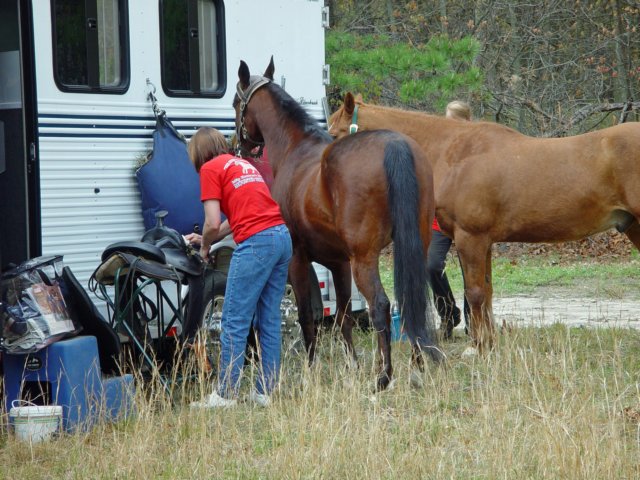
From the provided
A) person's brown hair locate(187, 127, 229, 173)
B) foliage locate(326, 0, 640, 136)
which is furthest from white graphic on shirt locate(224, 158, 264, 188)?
foliage locate(326, 0, 640, 136)

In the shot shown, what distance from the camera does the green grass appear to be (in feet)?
38.2

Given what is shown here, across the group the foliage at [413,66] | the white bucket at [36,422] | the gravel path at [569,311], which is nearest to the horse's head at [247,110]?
the white bucket at [36,422]

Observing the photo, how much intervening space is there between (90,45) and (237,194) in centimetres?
157

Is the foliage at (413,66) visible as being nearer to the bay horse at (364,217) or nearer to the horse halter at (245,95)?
the horse halter at (245,95)

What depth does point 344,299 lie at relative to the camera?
6.97m

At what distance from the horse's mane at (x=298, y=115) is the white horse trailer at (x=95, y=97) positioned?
0.60m

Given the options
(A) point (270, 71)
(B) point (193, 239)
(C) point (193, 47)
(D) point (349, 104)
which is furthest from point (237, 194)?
(D) point (349, 104)

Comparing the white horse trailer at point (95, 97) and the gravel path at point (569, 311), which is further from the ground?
the white horse trailer at point (95, 97)

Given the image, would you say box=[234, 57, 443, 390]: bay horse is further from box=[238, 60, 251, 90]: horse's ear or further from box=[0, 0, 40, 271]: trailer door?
box=[0, 0, 40, 271]: trailer door

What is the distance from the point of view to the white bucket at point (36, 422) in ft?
16.8

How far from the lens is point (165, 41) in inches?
277

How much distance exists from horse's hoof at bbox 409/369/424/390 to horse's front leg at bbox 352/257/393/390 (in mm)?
168

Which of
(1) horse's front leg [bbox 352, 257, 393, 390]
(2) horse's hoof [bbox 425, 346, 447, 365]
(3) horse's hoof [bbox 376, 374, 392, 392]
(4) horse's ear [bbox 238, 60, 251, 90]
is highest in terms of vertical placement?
(4) horse's ear [bbox 238, 60, 251, 90]

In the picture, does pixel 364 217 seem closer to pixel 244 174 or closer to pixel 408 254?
pixel 408 254
